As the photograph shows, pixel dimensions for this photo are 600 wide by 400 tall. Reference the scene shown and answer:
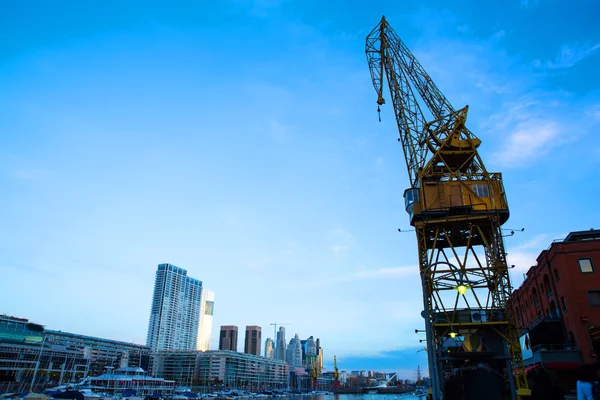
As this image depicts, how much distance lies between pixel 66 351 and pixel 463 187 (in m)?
207

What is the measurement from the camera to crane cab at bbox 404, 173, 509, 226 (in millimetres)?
44325

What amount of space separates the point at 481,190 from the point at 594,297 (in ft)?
60.5

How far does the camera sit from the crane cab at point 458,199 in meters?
44.3

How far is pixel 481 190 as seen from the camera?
1799 inches

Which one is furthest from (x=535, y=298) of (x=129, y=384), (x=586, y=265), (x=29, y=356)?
(x=29, y=356)

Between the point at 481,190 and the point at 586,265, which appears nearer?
the point at 481,190

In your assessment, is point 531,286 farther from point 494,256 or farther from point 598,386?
point 598,386

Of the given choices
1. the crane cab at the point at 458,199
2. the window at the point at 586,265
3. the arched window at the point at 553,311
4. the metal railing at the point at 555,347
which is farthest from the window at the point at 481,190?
the arched window at the point at 553,311

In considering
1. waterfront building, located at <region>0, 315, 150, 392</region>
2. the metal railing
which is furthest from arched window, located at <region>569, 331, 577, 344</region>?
waterfront building, located at <region>0, 315, 150, 392</region>

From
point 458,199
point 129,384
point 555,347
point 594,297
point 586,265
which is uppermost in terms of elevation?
point 458,199

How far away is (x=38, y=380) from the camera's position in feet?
515

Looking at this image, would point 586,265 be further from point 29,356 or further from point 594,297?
point 29,356

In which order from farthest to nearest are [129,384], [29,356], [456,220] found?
[29,356]
[129,384]
[456,220]

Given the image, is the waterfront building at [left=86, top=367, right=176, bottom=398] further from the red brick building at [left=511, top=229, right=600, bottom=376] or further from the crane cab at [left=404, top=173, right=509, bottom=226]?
the red brick building at [left=511, top=229, right=600, bottom=376]
